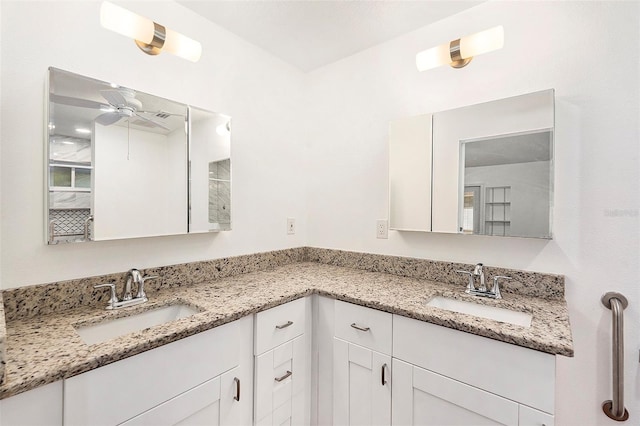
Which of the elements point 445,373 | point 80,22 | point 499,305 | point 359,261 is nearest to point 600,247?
point 499,305

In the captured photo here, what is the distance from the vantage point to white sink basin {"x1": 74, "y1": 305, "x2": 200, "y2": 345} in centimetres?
109

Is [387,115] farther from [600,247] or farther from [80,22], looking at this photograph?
[80,22]

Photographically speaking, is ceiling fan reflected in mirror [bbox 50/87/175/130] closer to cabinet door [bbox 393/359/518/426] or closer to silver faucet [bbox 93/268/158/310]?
silver faucet [bbox 93/268/158/310]

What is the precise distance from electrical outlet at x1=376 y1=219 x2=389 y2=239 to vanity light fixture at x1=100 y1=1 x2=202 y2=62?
1343 millimetres

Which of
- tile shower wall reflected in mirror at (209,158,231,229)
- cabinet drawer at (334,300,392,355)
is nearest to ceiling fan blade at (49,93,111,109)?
tile shower wall reflected in mirror at (209,158,231,229)

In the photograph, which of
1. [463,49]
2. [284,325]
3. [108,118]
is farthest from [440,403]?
[108,118]

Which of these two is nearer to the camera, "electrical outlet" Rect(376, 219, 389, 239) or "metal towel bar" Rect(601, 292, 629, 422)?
"metal towel bar" Rect(601, 292, 629, 422)

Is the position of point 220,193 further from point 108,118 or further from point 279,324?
point 279,324

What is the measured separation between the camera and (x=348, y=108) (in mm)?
2049

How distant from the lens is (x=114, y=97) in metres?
1.25

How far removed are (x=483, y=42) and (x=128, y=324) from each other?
75.5 inches

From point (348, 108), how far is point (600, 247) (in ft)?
5.04

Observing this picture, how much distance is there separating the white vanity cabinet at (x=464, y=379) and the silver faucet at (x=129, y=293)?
110cm

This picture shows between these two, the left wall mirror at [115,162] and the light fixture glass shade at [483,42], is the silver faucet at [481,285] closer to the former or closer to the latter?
the light fixture glass shade at [483,42]
